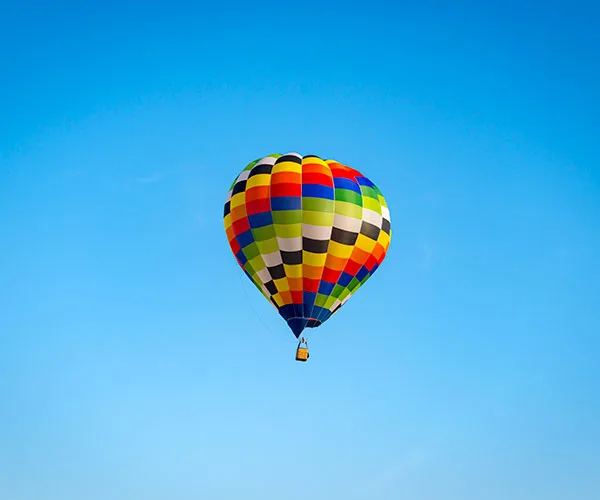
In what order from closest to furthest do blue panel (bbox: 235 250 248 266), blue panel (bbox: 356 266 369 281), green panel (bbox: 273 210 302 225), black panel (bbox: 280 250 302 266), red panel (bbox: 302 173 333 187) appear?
green panel (bbox: 273 210 302 225) < black panel (bbox: 280 250 302 266) < red panel (bbox: 302 173 333 187) < blue panel (bbox: 235 250 248 266) < blue panel (bbox: 356 266 369 281)

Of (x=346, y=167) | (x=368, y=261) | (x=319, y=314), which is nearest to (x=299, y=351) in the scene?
(x=319, y=314)

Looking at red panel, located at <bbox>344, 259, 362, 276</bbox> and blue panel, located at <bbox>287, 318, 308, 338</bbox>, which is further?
red panel, located at <bbox>344, 259, 362, 276</bbox>

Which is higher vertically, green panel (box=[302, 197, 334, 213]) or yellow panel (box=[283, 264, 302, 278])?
green panel (box=[302, 197, 334, 213])

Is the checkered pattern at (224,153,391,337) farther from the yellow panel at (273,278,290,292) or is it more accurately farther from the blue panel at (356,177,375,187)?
the blue panel at (356,177,375,187)

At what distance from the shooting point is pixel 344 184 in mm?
27797

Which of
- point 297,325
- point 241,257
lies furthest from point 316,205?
point 297,325

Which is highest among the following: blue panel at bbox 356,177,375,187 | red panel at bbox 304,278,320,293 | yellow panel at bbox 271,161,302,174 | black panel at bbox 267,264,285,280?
blue panel at bbox 356,177,375,187

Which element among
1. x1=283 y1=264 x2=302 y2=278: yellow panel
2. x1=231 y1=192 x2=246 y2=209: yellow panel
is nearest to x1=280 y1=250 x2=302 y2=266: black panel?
x1=283 y1=264 x2=302 y2=278: yellow panel

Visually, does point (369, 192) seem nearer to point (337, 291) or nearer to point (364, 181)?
point (364, 181)

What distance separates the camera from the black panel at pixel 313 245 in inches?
1069

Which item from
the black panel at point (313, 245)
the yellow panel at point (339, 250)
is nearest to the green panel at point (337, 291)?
the yellow panel at point (339, 250)

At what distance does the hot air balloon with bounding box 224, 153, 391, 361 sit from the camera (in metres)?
27.2

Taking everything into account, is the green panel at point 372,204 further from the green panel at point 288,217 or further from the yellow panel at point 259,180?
the yellow panel at point 259,180

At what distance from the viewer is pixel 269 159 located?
1126 inches
